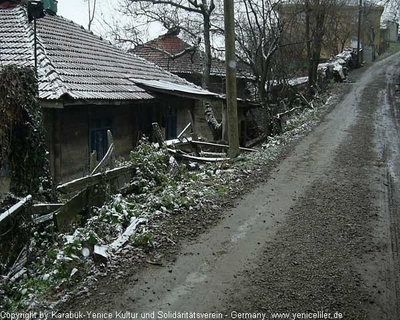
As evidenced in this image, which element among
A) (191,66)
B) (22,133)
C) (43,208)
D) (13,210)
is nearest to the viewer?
(13,210)

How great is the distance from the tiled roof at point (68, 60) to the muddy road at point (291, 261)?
5.45 metres

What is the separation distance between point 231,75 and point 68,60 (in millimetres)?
5213

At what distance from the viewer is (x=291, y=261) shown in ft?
16.3

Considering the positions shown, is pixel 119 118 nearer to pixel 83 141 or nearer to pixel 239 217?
pixel 83 141

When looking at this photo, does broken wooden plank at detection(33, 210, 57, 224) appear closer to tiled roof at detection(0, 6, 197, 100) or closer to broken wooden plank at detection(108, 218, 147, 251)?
broken wooden plank at detection(108, 218, 147, 251)

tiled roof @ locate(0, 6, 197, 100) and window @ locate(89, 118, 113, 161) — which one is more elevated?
tiled roof @ locate(0, 6, 197, 100)

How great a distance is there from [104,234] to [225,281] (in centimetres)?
195

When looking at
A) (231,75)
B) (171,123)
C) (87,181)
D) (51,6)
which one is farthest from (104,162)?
(51,6)

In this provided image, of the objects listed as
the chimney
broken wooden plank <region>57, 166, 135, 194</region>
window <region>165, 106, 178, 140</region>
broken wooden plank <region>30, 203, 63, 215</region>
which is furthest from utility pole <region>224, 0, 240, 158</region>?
the chimney

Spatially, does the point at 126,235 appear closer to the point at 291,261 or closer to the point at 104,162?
the point at 291,261

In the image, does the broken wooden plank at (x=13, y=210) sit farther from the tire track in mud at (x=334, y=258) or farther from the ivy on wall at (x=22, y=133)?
the tire track in mud at (x=334, y=258)

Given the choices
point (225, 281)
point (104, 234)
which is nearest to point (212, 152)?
point (104, 234)

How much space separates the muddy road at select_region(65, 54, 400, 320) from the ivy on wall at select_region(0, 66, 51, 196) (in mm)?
2870

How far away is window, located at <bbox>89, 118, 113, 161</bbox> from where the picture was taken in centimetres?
1179
